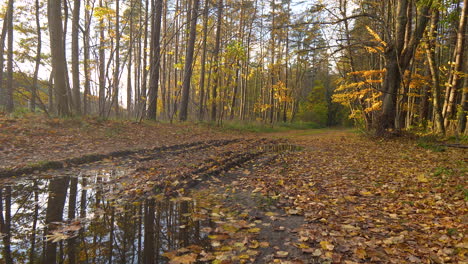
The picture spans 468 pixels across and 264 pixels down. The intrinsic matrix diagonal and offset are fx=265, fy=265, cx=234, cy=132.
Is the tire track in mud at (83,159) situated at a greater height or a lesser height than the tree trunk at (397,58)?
lesser

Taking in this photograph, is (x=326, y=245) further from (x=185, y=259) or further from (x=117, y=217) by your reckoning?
(x=117, y=217)

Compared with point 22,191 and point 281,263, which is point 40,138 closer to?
point 22,191

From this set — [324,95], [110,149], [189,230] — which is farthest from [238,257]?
[324,95]

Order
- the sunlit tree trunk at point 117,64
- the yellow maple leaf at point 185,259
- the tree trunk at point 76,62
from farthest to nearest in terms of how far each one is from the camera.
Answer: the tree trunk at point 76,62
the sunlit tree trunk at point 117,64
the yellow maple leaf at point 185,259

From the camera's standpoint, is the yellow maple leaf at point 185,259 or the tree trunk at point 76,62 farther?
the tree trunk at point 76,62

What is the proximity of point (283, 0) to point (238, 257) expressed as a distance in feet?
87.3

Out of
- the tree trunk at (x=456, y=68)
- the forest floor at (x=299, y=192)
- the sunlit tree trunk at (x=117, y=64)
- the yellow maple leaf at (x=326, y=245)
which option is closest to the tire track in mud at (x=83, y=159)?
the forest floor at (x=299, y=192)

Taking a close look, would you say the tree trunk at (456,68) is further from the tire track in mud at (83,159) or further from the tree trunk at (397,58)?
the tire track in mud at (83,159)

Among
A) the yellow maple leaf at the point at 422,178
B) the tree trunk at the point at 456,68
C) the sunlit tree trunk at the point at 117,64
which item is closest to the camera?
the yellow maple leaf at the point at 422,178

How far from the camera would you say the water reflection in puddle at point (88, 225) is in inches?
104

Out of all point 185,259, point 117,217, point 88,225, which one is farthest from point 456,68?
point 88,225

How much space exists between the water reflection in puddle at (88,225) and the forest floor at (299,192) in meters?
0.29

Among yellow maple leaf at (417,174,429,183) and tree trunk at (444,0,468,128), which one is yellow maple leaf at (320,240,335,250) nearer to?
yellow maple leaf at (417,174,429,183)

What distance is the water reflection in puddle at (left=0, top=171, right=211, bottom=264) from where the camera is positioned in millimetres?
2637
